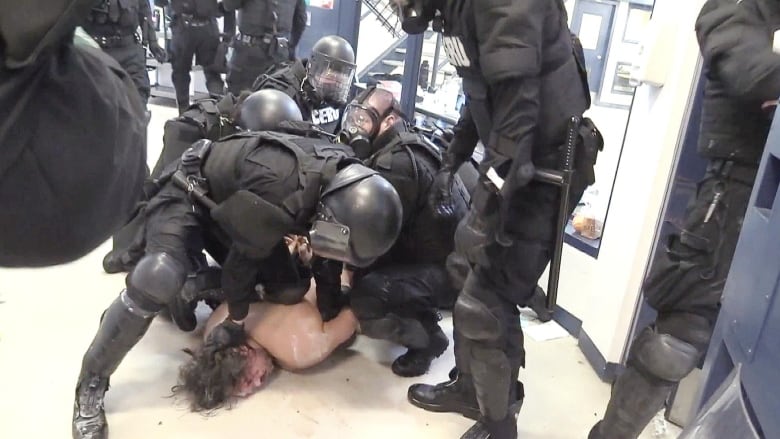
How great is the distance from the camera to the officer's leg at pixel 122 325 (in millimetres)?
1738

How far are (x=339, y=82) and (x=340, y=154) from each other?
0.93 metres

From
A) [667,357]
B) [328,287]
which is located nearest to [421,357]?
[328,287]

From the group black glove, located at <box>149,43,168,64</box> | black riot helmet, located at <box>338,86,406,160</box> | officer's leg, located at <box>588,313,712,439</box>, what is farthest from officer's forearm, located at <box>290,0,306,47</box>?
officer's leg, located at <box>588,313,712,439</box>

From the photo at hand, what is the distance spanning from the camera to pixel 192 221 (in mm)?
1942

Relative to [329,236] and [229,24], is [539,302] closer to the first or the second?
[329,236]

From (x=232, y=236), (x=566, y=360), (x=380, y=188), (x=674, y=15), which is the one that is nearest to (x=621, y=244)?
(x=566, y=360)

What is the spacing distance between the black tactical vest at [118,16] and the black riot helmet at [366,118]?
5.41 feet

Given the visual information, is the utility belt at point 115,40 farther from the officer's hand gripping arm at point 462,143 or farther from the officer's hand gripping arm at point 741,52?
the officer's hand gripping arm at point 741,52

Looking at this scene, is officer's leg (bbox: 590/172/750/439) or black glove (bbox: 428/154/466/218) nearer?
officer's leg (bbox: 590/172/750/439)

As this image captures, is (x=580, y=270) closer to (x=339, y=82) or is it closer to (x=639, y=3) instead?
(x=639, y=3)

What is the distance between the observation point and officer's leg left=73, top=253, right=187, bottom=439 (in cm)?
174

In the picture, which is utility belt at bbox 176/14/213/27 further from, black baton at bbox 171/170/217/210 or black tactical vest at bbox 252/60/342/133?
black baton at bbox 171/170/217/210

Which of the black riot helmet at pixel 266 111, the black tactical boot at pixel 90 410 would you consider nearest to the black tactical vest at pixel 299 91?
the black riot helmet at pixel 266 111

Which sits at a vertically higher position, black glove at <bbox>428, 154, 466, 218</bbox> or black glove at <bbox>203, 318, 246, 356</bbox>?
black glove at <bbox>428, 154, 466, 218</bbox>
